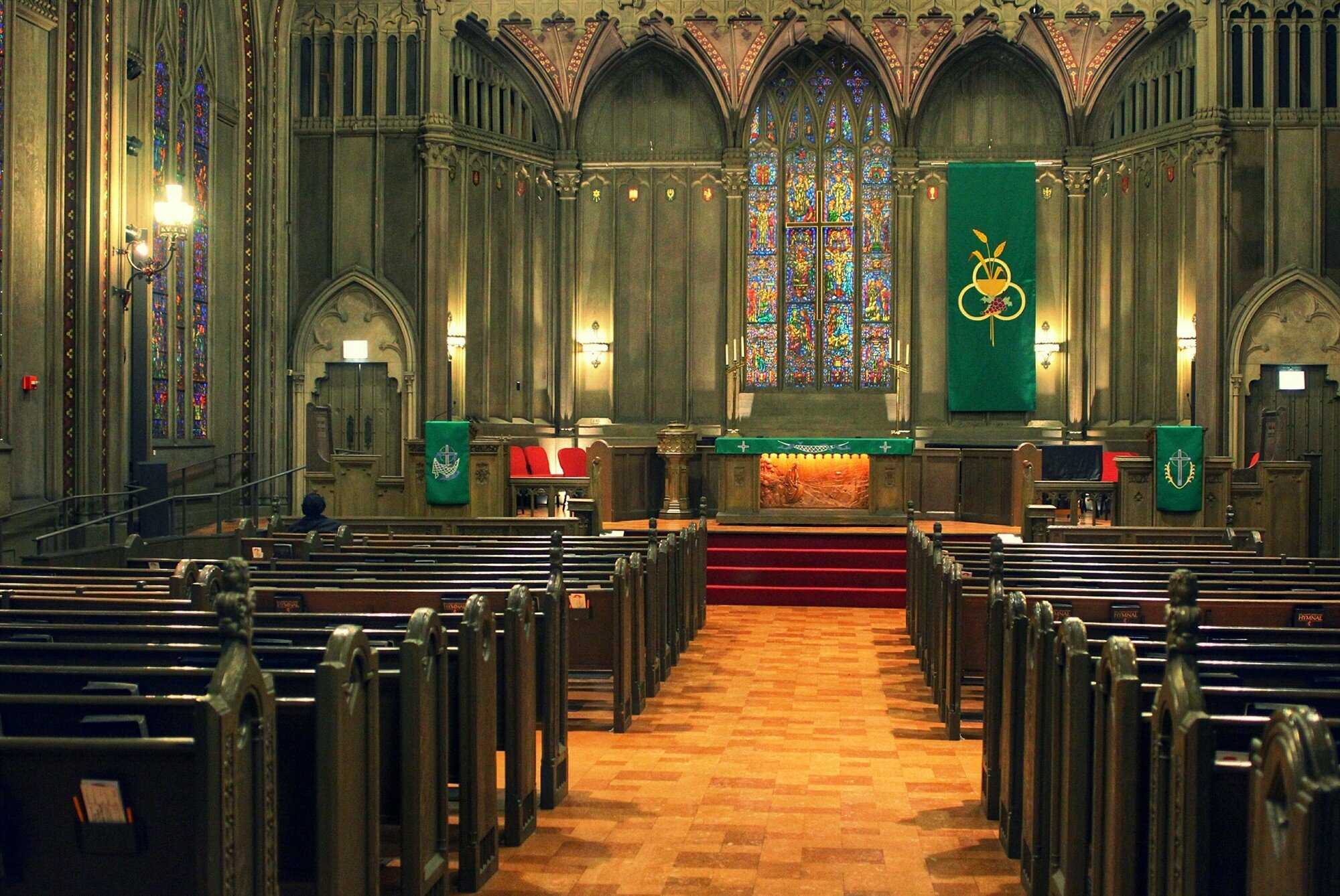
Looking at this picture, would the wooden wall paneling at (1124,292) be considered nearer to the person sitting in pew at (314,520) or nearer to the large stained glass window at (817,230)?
the large stained glass window at (817,230)

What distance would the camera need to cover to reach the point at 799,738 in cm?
805

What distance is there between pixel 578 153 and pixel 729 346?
3795mm

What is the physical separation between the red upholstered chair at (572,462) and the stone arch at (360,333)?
6.91 ft

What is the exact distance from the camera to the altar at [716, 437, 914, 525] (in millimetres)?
17922

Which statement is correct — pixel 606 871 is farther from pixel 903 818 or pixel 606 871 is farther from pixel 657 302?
pixel 657 302

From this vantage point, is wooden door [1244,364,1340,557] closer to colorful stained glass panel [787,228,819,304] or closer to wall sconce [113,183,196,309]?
colorful stained glass panel [787,228,819,304]

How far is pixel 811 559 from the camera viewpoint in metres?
16.2

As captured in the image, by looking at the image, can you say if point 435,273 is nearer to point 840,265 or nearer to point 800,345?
point 800,345

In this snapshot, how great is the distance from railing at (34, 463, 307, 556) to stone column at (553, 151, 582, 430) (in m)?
4.45

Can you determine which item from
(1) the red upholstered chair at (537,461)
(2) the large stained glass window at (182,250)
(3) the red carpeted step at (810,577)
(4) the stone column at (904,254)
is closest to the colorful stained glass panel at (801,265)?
(4) the stone column at (904,254)

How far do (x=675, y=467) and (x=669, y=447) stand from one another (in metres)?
0.28

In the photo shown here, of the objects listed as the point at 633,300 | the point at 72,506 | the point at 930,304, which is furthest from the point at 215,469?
the point at 930,304

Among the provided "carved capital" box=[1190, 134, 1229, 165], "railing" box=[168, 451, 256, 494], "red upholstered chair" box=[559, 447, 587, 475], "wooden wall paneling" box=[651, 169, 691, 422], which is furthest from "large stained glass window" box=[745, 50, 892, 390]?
"railing" box=[168, 451, 256, 494]

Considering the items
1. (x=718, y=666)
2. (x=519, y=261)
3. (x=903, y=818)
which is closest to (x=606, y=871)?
(x=903, y=818)
